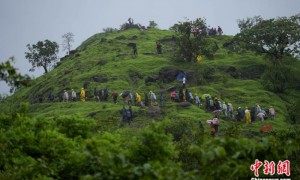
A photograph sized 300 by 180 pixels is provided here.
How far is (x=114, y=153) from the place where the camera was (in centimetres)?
1025

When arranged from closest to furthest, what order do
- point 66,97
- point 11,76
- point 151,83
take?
point 11,76, point 66,97, point 151,83

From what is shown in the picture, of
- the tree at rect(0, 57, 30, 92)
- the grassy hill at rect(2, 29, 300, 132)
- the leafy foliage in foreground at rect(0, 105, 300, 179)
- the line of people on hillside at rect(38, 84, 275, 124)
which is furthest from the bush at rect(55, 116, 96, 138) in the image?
the line of people on hillside at rect(38, 84, 275, 124)

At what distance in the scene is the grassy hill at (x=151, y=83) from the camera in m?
46.9

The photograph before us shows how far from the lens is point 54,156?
12.5 metres

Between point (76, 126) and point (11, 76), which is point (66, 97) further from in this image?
point (11, 76)

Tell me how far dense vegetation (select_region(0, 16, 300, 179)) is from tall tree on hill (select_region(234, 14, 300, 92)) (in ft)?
5.04

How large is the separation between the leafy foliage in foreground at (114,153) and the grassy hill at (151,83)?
2931 centimetres

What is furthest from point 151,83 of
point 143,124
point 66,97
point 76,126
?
point 76,126

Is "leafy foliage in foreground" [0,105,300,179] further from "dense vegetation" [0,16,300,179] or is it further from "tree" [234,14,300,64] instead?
"tree" [234,14,300,64]

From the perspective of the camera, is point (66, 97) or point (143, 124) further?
point (66, 97)

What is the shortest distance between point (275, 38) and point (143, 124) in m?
31.1

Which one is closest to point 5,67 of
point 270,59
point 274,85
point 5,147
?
point 5,147

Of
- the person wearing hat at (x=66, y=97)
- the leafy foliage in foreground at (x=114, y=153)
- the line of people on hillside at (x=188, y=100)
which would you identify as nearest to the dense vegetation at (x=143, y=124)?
the leafy foliage in foreground at (x=114, y=153)

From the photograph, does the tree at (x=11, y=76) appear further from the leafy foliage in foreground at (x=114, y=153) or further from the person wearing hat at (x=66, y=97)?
→ the person wearing hat at (x=66, y=97)
